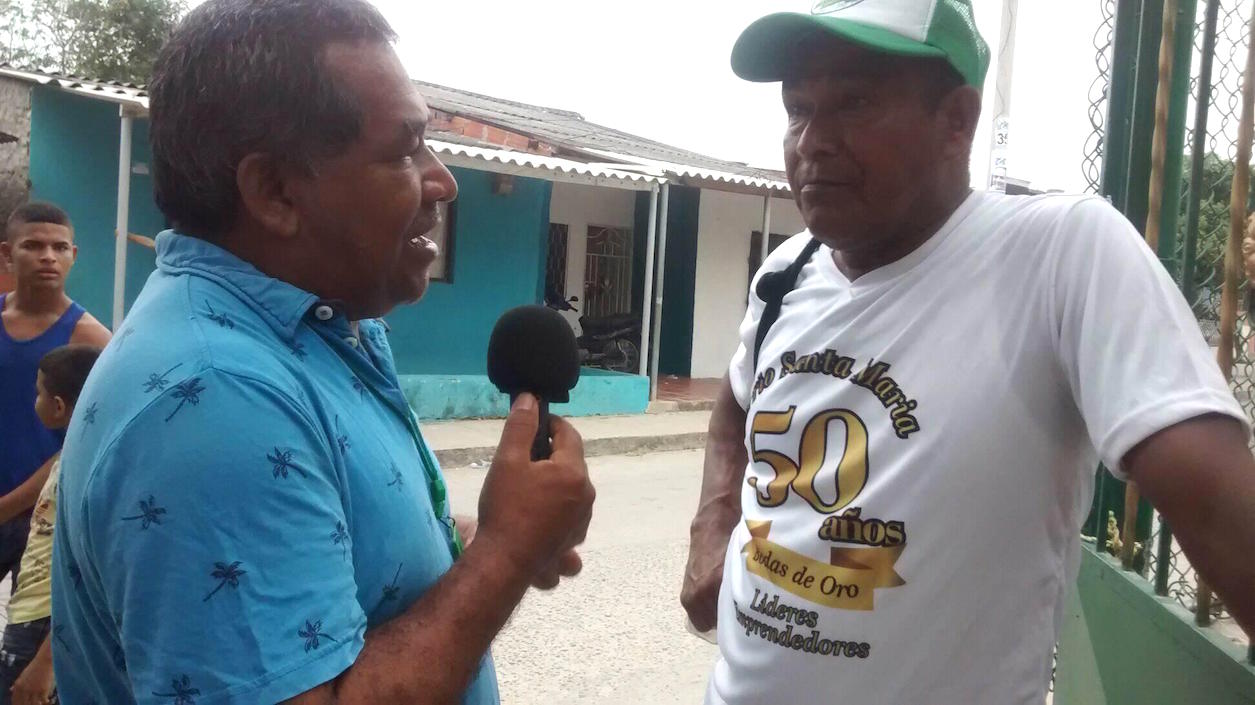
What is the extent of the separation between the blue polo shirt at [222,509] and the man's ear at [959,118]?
3.14ft

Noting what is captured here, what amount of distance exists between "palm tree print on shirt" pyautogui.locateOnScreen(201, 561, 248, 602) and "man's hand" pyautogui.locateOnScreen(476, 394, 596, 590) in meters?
0.29

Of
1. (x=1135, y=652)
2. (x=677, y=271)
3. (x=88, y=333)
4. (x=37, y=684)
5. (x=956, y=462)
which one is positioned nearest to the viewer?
(x=956, y=462)

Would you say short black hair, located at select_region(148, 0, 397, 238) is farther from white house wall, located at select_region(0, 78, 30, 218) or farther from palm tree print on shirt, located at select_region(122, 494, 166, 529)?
white house wall, located at select_region(0, 78, 30, 218)

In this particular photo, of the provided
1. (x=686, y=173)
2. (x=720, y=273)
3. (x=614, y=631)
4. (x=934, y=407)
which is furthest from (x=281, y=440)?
(x=720, y=273)

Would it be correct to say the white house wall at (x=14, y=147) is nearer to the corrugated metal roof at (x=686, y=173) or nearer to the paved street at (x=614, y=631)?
the paved street at (x=614, y=631)

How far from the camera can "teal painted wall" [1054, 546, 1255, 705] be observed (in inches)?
67.6

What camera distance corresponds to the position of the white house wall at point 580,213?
12.8 m

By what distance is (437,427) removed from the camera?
31.7 ft

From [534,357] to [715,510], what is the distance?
0.68 meters

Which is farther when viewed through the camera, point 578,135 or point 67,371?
point 578,135

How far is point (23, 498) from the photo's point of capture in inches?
117

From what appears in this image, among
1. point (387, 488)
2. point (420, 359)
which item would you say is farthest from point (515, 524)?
point (420, 359)

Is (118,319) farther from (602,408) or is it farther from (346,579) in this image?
(346,579)

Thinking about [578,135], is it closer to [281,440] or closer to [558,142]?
[558,142]
